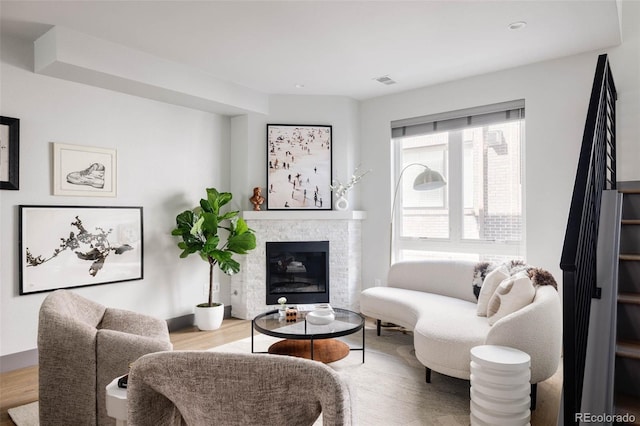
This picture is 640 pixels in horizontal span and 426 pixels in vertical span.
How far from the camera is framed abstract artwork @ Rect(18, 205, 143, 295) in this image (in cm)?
347

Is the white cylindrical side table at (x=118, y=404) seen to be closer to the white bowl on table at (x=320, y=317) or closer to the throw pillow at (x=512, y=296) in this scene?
the white bowl on table at (x=320, y=317)

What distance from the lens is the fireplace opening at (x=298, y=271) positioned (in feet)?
16.5

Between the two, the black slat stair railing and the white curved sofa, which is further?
the white curved sofa

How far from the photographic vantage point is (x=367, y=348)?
12.7 ft

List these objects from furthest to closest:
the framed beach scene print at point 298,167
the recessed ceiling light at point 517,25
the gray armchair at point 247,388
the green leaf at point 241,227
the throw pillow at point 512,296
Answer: the framed beach scene print at point 298,167 → the green leaf at point 241,227 → the recessed ceiling light at point 517,25 → the throw pillow at point 512,296 → the gray armchair at point 247,388

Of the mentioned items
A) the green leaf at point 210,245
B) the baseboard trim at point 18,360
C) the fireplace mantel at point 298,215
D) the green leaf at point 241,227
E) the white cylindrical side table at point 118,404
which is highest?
the fireplace mantel at point 298,215

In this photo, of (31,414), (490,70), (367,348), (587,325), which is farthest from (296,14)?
(31,414)

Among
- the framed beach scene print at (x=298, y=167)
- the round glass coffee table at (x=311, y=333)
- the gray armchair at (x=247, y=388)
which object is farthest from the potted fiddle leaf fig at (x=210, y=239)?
the gray armchair at (x=247, y=388)

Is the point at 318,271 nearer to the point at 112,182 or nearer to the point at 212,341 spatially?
the point at 212,341

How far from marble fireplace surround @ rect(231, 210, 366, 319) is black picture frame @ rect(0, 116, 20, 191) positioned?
225cm

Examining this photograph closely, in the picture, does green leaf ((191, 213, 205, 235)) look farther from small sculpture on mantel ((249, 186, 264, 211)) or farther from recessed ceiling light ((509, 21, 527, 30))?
recessed ceiling light ((509, 21, 527, 30))

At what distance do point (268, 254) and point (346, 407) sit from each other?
13.5 feet

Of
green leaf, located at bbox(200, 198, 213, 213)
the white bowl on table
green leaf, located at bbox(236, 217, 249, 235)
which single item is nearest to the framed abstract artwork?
green leaf, located at bbox(200, 198, 213, 213)

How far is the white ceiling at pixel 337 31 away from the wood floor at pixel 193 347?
2743mm
